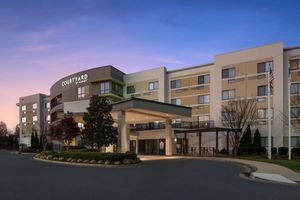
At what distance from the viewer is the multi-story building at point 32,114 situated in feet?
342

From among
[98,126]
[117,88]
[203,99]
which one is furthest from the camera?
[117,88]

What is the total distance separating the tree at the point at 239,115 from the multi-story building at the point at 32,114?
64.6 meters

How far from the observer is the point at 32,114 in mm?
107562

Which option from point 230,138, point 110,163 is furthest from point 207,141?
point 110,163

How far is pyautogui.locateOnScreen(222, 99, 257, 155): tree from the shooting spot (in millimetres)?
47425

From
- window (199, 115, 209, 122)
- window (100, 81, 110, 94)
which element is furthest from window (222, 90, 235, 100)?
window (100, 81, 110, 94)

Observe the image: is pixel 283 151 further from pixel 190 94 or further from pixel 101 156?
pixel 101 156

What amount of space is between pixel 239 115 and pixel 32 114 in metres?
75.1

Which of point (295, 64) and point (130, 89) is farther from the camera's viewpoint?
point (130, 89)

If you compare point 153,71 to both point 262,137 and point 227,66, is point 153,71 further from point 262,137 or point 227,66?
point 262,137

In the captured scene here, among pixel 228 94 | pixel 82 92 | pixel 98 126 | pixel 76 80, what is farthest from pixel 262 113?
pixel 76 80

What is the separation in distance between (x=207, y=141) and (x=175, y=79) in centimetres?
1254

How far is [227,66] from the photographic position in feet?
175

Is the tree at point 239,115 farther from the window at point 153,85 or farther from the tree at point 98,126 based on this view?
the tree at point 98,126
